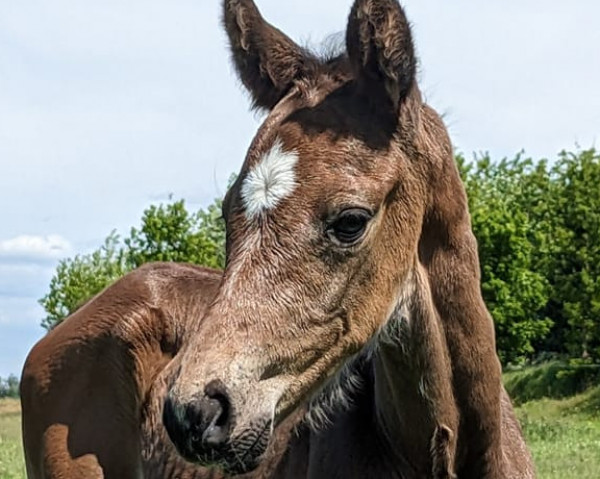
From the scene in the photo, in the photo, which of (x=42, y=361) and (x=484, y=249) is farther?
(x=484, y=249)

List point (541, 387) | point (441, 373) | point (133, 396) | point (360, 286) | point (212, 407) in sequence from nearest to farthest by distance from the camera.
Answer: point (212, 407), point (360, 286), point (441, 373), point (133, 396), point (541, 387)

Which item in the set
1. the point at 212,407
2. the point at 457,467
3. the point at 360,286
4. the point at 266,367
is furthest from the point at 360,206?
the point at 457,467

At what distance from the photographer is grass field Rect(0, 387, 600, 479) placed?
10721 millimetres

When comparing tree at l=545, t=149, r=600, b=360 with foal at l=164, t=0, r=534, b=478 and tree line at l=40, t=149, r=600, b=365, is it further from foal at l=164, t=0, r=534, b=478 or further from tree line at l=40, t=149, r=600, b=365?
foal at l=164, t=0, r=534, b=478

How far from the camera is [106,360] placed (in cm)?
592

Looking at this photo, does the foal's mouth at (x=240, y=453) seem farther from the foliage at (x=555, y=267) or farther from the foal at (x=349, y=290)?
the foliage at (x=555, y=267)

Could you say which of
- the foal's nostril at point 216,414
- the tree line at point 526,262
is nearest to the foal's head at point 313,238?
the foal's nostril at point 216,414

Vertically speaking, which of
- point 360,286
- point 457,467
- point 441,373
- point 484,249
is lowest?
point 457,467

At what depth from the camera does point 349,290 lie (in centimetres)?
357

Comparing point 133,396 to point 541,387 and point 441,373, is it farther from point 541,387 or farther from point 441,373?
point 541,387

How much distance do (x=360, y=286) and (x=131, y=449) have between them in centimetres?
272

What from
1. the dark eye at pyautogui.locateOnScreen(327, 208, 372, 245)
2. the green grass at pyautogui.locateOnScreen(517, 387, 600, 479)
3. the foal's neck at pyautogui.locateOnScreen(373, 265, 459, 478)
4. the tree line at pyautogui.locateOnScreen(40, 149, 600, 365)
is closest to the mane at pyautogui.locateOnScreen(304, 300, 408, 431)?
the foal's neck at pyautogui.locateOnScreen(373, 265, 459, 478)

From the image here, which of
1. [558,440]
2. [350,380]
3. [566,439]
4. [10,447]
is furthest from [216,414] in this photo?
[10,447]

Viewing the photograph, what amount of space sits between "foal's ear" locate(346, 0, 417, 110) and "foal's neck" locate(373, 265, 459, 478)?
2.20 feet
